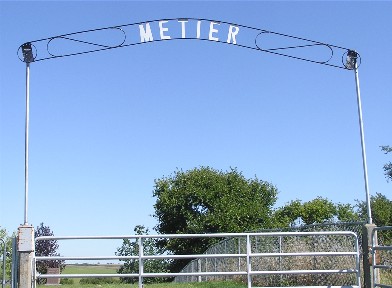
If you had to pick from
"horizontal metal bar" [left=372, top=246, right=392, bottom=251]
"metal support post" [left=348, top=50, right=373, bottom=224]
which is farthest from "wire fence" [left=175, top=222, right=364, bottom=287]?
"horizontal metal bar" [left=372, top=246, right=392, bottom=251]

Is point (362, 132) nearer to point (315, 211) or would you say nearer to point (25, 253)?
point (25, 253)

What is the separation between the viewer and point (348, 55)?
45.7 ft

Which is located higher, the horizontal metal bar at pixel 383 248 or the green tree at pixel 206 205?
the green tree at pixel 206 205

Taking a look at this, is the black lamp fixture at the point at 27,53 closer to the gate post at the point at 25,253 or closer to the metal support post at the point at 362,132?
the gate post at the point at 25,253

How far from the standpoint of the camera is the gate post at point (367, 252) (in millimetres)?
12320

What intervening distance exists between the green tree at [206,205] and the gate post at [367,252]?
29732 millimetres

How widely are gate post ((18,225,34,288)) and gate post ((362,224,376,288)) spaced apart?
6.46 m

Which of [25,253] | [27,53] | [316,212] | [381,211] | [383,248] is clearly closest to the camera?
[383,248]

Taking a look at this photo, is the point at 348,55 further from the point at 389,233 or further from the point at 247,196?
the point at 247,196

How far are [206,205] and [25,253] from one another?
34704 millimetres

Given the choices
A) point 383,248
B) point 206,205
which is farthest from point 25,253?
point 206,205

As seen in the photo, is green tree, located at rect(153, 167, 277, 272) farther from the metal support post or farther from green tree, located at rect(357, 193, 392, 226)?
the metal support post

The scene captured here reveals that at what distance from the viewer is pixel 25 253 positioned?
11578 mm

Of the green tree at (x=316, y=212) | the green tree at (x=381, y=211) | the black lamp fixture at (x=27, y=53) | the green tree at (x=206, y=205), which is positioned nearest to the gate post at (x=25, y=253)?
the black lamp fixture at (x=27, y=53)
